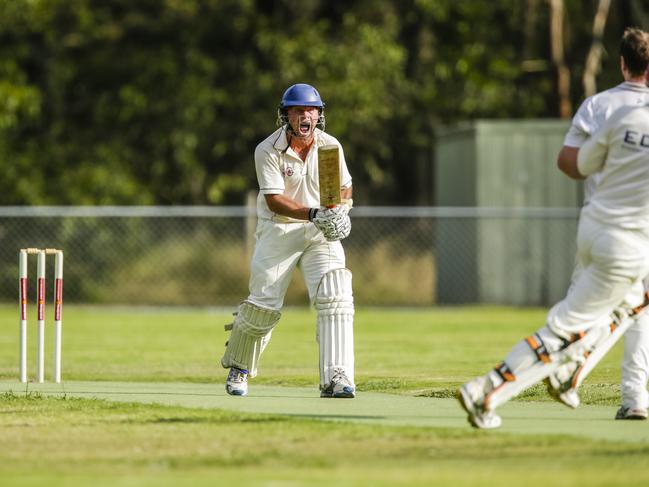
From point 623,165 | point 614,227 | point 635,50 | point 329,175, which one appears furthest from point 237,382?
point 635,50

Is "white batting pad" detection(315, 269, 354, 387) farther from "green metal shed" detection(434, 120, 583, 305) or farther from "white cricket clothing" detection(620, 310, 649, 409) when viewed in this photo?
"green metal shed" detection(434, 120, 583, 305)

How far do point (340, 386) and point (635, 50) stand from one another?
2868mm

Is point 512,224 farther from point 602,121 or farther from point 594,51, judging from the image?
point 602,121

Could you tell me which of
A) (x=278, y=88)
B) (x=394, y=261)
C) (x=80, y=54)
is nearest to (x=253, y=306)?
(x=394, y=261)

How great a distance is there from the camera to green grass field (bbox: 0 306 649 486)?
18.7 feet

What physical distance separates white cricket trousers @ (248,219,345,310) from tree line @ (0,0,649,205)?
16.9 metres

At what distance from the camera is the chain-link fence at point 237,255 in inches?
880

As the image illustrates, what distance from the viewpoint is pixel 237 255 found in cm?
2367

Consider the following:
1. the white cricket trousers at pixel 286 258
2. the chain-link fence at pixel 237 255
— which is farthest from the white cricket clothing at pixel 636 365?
the chain-link fence at pixel 237 255

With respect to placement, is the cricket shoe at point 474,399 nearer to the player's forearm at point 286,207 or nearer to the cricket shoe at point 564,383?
the cricket shoe at point 564,383

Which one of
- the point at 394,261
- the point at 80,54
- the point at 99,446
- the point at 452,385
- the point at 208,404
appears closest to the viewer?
the point at 99,446

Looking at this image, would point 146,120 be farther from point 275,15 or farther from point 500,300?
point 500,300

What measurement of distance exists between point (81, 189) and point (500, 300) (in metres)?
8.24

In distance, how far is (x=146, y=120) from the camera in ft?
92.3
